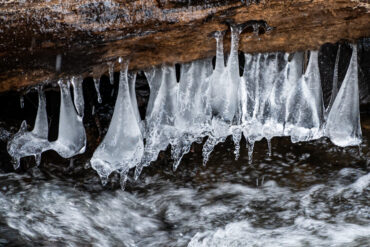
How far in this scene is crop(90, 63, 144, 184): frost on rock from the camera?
2668 mm

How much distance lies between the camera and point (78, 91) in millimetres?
2609

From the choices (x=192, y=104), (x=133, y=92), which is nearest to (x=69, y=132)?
(x=133, y=92)

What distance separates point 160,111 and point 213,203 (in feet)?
1.98

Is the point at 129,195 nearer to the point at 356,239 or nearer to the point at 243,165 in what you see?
the point at 243,165

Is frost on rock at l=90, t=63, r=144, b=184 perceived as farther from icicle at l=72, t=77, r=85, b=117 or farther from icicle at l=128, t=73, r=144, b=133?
icicle at l=72, t=77, r=85, b=117

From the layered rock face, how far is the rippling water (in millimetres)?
698

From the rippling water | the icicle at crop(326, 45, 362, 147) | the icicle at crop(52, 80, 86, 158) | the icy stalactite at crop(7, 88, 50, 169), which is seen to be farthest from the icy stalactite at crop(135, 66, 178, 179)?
the icicle at crop(326, 45, 362, 147)

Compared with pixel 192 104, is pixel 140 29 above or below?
above

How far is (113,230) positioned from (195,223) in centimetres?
43

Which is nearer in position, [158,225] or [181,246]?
[181,246]

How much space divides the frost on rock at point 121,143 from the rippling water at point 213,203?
24 centimetres

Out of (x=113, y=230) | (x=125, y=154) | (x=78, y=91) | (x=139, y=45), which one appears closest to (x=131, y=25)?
(x=139, y=45)

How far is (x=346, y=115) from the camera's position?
2738mm

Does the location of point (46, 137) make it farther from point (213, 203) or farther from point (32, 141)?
point (213, 203)
